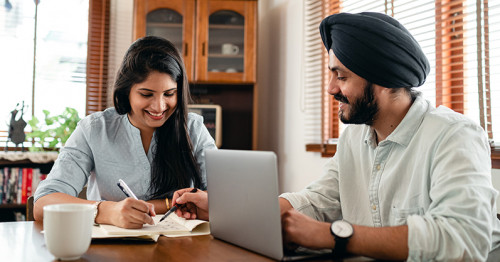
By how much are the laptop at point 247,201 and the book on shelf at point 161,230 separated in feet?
0.26

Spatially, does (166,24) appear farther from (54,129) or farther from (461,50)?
(461,50)

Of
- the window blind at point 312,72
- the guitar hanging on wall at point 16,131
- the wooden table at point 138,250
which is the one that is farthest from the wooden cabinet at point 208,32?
the wooden table at point 138,250

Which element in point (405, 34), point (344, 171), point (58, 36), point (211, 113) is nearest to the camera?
point (405, 34)

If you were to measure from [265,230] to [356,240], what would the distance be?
18cm

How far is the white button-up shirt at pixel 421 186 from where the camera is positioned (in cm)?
Result: 83

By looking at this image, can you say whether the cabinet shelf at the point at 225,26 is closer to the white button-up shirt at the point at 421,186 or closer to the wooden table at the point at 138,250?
the white button-up shirt at the point at 421,186

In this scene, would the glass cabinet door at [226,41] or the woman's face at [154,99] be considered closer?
the woman's face at [154,99]

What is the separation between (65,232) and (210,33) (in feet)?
8.65

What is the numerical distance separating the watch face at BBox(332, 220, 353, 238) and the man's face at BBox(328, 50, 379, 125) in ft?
1.36

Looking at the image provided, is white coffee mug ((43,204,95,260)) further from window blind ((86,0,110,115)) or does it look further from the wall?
window blind ((86,0,110,115))

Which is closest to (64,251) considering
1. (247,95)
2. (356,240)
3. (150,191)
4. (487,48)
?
(356,240)

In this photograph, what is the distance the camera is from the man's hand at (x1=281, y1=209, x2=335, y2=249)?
0.85 metres

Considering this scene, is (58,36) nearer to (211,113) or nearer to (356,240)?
(211,113)

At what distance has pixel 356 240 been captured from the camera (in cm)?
83
